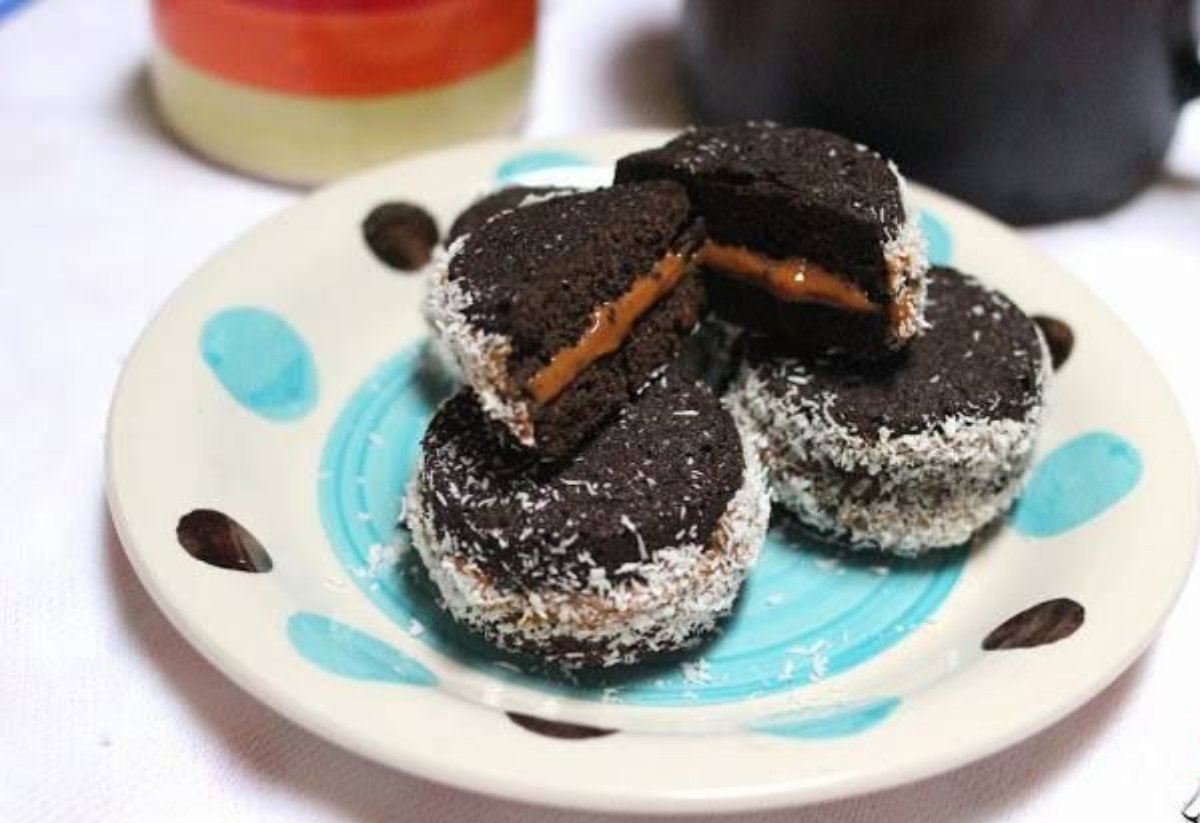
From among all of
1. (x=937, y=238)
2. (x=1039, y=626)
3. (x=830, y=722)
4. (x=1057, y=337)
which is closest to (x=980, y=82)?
(x=937, y=238)

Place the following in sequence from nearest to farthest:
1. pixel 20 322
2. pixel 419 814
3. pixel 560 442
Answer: pixel 419 814
pixel 560 442
pixel 20 322

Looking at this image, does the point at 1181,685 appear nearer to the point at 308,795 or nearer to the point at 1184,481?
the point at 1184,481

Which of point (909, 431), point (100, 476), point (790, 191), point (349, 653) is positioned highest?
point (790, 191)

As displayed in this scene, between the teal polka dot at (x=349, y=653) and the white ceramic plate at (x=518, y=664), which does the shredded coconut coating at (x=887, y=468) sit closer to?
the white ceramic plate at (x=518, y=664)

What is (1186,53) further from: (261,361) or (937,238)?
(261,361)

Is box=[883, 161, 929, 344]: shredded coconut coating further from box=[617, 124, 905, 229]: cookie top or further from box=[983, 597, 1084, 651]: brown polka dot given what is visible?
box=[983, 597, 1084, 651]: brown polka dot

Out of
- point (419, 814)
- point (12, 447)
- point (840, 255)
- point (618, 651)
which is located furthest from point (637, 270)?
point (12, 447)

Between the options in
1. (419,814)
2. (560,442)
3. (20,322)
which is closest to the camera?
(419,814)

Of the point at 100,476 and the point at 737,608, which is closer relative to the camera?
the point at 737,608
